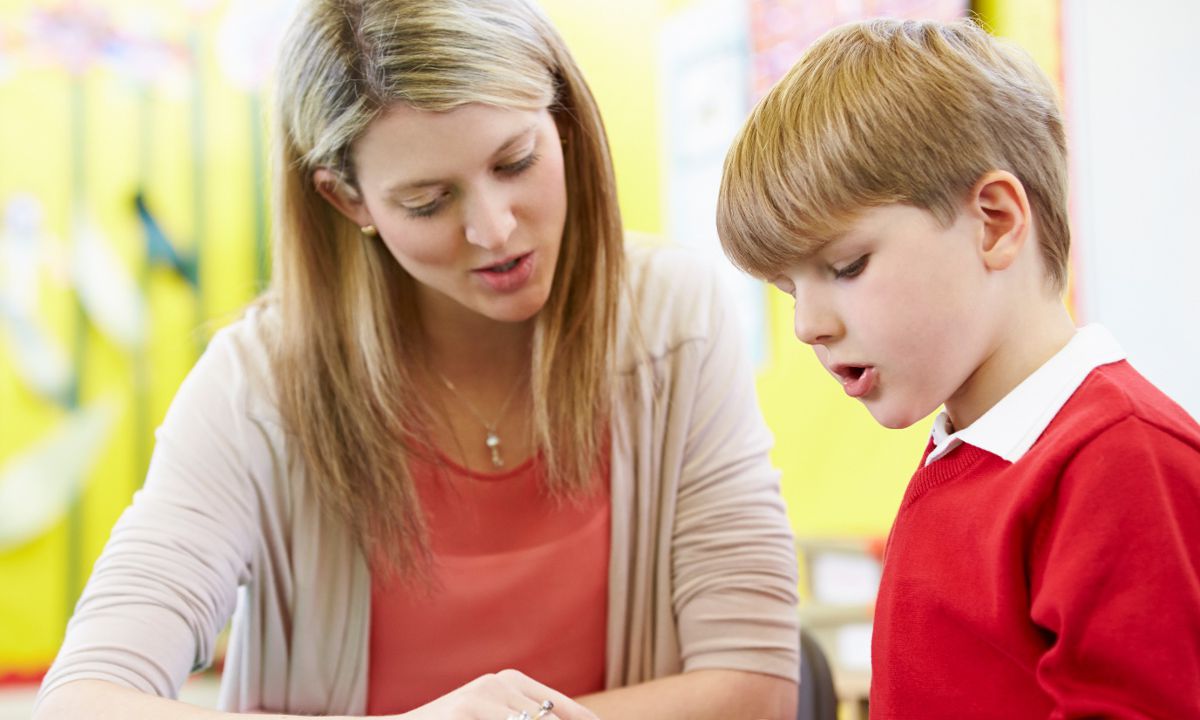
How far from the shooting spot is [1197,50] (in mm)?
1789

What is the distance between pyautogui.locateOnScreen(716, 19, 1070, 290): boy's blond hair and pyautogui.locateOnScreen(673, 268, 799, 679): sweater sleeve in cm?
46

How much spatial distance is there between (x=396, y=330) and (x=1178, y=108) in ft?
4.19

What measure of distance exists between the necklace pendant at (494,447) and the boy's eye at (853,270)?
0.62 m

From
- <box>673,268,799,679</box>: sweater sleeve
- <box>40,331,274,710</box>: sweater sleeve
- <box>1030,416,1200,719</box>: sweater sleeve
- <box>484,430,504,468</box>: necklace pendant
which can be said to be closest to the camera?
<box>1030,416,1200,719</box>: sweater sleeve

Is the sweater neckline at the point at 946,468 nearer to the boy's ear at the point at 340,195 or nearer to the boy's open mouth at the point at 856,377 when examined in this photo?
the boy's open mouth at the point at 856,377

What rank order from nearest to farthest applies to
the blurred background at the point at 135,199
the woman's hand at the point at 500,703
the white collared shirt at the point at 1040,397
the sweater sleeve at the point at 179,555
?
the white collared shirt at the point at 1040,397
the woman's hand at the point at 500,703
the sweater sleeve at the point at 179,555
the blurred background at the point at 135,199

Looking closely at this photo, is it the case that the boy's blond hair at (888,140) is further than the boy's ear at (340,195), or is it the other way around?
the boy's ear at (340,195)

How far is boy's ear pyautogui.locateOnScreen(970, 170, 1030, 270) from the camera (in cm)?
82

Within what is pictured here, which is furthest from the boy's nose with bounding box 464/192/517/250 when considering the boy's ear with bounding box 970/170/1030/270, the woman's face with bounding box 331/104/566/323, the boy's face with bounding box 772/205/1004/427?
the boy's ear with bounding box 970/170/1030/270

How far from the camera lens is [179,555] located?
3.97 ft

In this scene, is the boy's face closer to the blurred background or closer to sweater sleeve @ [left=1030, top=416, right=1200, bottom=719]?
sweater sleeve @ [left=1030, top=416, right=1200, bottom=719]

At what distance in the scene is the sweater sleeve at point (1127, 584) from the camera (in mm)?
681

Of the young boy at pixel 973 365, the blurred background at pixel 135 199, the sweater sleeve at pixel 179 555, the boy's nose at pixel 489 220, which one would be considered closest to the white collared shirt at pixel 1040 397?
the young boy at pixel 973 365

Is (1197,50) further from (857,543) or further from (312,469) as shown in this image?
(312,469)
